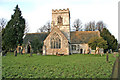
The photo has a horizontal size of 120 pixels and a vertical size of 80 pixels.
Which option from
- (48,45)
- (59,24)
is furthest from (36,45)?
(59,24)

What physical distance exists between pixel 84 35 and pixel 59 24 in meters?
8.29

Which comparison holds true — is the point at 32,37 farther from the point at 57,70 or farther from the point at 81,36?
the point at 57,70

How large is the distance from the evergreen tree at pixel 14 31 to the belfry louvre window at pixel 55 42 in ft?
29.3

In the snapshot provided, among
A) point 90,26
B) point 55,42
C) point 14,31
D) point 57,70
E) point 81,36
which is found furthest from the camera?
point 90,26

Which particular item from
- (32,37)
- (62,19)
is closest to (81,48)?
(62,19)

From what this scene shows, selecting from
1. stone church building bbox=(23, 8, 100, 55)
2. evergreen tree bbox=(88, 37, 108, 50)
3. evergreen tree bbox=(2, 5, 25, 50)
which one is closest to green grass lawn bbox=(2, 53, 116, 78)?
evergreen tree bbox=(88, 37, 108, 50)

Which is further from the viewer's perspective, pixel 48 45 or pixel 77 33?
pixel 77 33

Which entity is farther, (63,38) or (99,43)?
(63,38)

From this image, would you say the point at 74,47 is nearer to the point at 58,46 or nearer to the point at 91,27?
the point at 58,46

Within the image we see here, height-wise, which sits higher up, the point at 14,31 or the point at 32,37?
the point at 14,31

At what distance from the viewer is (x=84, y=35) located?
127 ft

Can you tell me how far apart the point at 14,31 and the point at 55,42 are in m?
11.1

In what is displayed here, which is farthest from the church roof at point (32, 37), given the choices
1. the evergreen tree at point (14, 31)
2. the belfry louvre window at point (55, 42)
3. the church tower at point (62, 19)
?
the belfry louvre window at point (55, 42)

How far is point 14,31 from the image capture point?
33438mm
